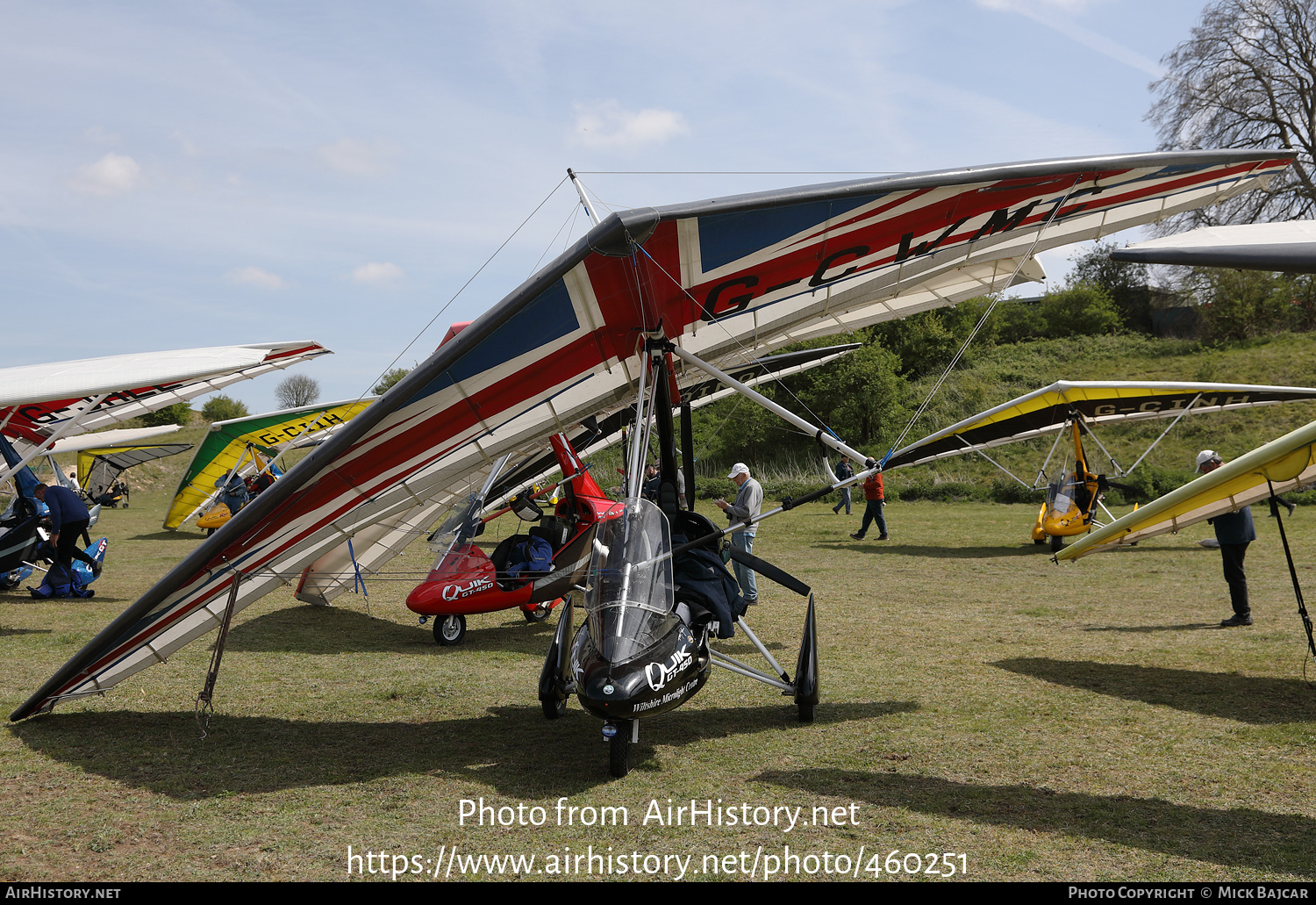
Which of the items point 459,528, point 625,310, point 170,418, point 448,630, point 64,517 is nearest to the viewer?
point 625,310

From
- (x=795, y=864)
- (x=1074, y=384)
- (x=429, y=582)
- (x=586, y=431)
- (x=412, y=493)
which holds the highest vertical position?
(x=1074, y=384)

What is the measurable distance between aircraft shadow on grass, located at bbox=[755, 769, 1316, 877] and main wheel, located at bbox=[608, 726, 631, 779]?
802 mm

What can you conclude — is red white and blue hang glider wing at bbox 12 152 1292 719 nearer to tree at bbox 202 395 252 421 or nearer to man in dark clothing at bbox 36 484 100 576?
man in dark clothing at bbox 36 484 100 576

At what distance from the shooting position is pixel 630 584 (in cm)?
466

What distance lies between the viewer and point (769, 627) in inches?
368

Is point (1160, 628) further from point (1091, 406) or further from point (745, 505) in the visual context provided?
point (1091, 406)

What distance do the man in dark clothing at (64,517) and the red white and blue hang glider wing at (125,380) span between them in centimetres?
94

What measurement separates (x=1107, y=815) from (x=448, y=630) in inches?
262

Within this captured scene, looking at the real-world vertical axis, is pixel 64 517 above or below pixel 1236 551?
above

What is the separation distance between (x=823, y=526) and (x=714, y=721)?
15452 millimetres

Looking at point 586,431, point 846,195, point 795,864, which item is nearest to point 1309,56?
point 586,431

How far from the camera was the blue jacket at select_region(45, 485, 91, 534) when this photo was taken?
11000 mm

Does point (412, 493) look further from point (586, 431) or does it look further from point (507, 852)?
point (586, 431)

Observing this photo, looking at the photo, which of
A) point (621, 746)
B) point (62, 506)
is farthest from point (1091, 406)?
point (62, 506)
